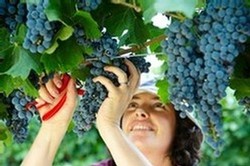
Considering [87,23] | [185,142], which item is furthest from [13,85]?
[185,142]

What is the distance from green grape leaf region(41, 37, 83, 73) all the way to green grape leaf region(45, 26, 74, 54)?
21 mm

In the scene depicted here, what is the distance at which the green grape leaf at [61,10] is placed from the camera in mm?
1066

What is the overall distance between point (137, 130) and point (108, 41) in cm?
105

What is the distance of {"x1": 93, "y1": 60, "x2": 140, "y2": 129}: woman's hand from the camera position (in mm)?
1294

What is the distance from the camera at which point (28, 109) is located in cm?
137

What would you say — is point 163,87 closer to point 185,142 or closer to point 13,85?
point 13,85

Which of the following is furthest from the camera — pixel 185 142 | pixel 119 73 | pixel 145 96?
pixel 185 142

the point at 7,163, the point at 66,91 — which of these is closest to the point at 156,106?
the point at 66,91

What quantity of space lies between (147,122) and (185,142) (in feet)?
0.63

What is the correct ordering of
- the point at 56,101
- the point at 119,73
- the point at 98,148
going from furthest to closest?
1. the point at 98,148
2. the point at 56,101
3. the point at 119,73

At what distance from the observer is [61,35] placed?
110cm

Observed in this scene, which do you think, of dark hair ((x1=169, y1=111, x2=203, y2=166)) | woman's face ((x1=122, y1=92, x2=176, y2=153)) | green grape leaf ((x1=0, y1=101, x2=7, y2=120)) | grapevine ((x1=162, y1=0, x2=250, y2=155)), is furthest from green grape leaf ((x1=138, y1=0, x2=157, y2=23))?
dark hair ((x1=169, y1=111, x2=203, y2=166))

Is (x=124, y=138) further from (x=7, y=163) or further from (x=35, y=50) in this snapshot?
(x=7, y=163)

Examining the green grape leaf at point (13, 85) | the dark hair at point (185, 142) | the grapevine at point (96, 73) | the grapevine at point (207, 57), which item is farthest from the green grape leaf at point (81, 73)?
the dark hair at point (185, 142)
